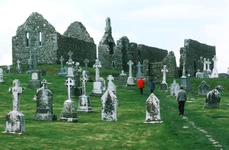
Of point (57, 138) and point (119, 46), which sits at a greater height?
point (119, 46)

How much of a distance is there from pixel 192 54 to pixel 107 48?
475 inches

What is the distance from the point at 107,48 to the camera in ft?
226

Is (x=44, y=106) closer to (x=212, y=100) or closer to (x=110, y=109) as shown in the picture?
(x=110, y=109)

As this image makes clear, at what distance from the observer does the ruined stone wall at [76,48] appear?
60281 mm

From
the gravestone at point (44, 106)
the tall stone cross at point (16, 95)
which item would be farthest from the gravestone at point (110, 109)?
the tall stone cross at point (16, 95)

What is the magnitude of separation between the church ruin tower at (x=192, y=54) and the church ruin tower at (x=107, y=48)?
35.4ft

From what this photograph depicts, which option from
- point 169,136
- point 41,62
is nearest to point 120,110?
point 169,136

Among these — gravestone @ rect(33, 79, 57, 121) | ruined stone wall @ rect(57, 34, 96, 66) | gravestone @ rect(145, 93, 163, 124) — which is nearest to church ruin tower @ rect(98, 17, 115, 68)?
ruined stone wall @ rect(57, 34, 96, 66)

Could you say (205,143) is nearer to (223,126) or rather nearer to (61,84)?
(223,126)

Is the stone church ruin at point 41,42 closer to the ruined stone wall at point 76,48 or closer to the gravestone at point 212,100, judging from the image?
the ruined stone wall at point 76,48

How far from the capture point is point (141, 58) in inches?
2766

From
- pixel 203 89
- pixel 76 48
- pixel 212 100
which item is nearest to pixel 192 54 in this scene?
pixel 76 48

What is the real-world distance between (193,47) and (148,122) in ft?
153

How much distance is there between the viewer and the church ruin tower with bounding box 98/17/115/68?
6762 centimetres
